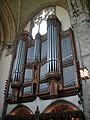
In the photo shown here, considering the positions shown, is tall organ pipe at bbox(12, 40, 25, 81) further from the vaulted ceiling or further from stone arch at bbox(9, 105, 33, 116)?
the vaulted ceiling

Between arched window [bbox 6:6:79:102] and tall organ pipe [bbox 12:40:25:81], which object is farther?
tall organ pipe [bbox 12:40:25:81]

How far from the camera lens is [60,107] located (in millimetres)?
7973

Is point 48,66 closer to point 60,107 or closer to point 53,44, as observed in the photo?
point 53,44

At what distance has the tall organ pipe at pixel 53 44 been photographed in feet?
27.7

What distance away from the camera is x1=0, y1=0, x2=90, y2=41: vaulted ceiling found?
14.2 meters

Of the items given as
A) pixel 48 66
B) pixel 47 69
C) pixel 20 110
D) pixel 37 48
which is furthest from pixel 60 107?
pixel 37 48

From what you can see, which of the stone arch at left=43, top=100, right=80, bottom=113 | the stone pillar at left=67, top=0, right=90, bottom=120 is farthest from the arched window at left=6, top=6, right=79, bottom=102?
the stone arch at left=43, top=100, right=80, bottom=113

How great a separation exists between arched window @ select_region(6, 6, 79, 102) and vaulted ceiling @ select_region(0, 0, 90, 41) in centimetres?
285

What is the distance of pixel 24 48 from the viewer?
11.1 metres

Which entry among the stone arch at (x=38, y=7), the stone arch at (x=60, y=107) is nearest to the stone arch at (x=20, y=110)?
the stone arch at (x=60, y=107)

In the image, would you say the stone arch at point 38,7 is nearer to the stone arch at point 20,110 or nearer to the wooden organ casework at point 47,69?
the wooden organ casework at point 47,69

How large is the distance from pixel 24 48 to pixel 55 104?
466 cm

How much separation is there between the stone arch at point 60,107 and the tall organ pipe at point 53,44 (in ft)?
5.27

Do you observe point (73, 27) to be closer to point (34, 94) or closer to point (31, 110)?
point (34, 94)
